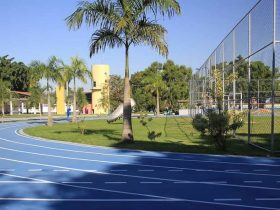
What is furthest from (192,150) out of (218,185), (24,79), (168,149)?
(24,79)

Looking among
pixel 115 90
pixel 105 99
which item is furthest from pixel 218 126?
pixel 115 90

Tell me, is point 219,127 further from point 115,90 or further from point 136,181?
point 115,90

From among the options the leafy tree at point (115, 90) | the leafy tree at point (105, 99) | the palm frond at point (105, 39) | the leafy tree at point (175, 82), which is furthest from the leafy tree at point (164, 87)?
the palm frond at point (105, 39)

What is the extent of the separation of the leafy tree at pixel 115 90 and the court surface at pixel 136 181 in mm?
42857

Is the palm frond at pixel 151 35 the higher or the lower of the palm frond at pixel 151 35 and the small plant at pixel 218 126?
the higher

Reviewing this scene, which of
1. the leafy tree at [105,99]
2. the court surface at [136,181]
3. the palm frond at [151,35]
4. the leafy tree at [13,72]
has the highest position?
the leafy tree at [13,72]

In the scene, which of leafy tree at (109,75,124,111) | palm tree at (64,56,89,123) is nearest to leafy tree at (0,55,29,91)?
leafy tree at (109,75,124,111)

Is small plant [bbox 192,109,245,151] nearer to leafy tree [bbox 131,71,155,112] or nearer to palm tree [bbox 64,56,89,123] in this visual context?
palm tree [bbox 64,56,89,123]

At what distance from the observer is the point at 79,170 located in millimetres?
11781

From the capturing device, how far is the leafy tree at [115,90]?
58.3 meters

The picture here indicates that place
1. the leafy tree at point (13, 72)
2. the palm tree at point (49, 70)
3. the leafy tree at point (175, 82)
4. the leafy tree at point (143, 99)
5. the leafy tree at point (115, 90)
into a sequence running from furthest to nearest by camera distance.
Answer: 1. the leafy tree at point (13, 72)
2. the leafy tree at point (175, 82)
3. the leafy tree at point (143, 99)
4. the leafy tree at point (115, 90)
5. the palm tree at point (49, 70)

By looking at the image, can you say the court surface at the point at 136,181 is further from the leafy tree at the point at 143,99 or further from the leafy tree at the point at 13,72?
the leafy tree at the point at 13,72

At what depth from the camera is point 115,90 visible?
63.5 metres

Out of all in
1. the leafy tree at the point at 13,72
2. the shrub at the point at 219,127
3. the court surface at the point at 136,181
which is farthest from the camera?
the leafy tree at the point at 13,72
